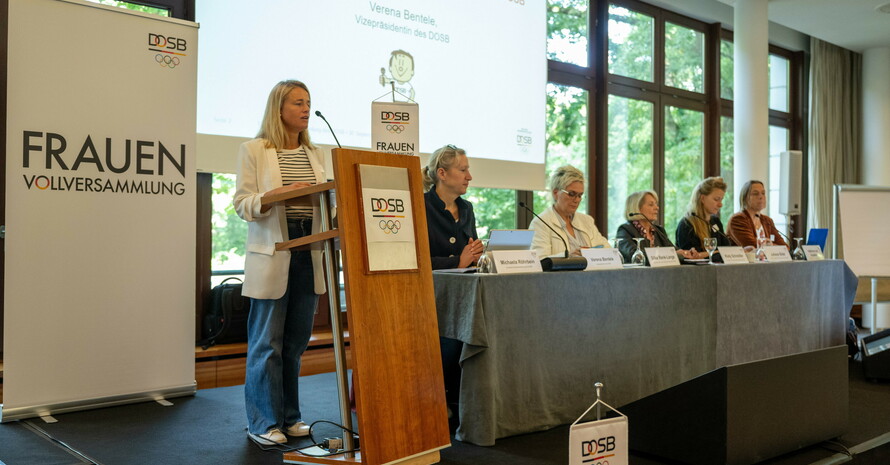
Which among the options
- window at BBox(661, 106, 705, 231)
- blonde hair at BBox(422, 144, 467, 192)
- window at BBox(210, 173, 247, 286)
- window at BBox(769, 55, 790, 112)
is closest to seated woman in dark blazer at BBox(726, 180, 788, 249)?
window at BBox(661, 106, 705, 231)

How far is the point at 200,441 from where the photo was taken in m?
2.65

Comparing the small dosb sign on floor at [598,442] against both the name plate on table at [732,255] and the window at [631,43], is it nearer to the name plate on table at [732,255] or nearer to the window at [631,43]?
the name plate on table at [732,255]

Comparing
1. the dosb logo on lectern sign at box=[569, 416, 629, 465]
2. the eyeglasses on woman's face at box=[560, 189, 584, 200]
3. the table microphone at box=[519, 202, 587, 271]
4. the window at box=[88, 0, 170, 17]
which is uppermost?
the window at box=[88, 0, 170, 17]

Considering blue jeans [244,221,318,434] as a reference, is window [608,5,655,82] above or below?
above

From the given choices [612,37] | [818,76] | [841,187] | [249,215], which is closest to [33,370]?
[249,215]

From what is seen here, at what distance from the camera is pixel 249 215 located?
2.43 metres

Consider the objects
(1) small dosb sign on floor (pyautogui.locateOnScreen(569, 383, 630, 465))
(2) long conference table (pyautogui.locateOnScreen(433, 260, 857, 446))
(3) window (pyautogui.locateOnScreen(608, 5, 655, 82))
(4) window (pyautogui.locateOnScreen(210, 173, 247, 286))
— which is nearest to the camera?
(1) small dosb sign on floor (pyautogui.locateOnScreen(569, 383, 630, 465))

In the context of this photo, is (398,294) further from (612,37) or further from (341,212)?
(612,37)

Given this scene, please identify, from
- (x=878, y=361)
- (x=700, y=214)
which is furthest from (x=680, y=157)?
(x=878, y=361)

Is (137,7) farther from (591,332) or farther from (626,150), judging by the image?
(626,150)

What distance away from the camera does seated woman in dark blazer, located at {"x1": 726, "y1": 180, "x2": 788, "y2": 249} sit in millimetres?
5031

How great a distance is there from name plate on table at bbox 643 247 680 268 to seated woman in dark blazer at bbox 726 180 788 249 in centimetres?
170

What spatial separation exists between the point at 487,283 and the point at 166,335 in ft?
5.25

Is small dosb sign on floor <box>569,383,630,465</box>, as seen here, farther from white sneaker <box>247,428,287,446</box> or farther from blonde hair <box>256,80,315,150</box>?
blonde hair <box>256,80,315,150</box>
